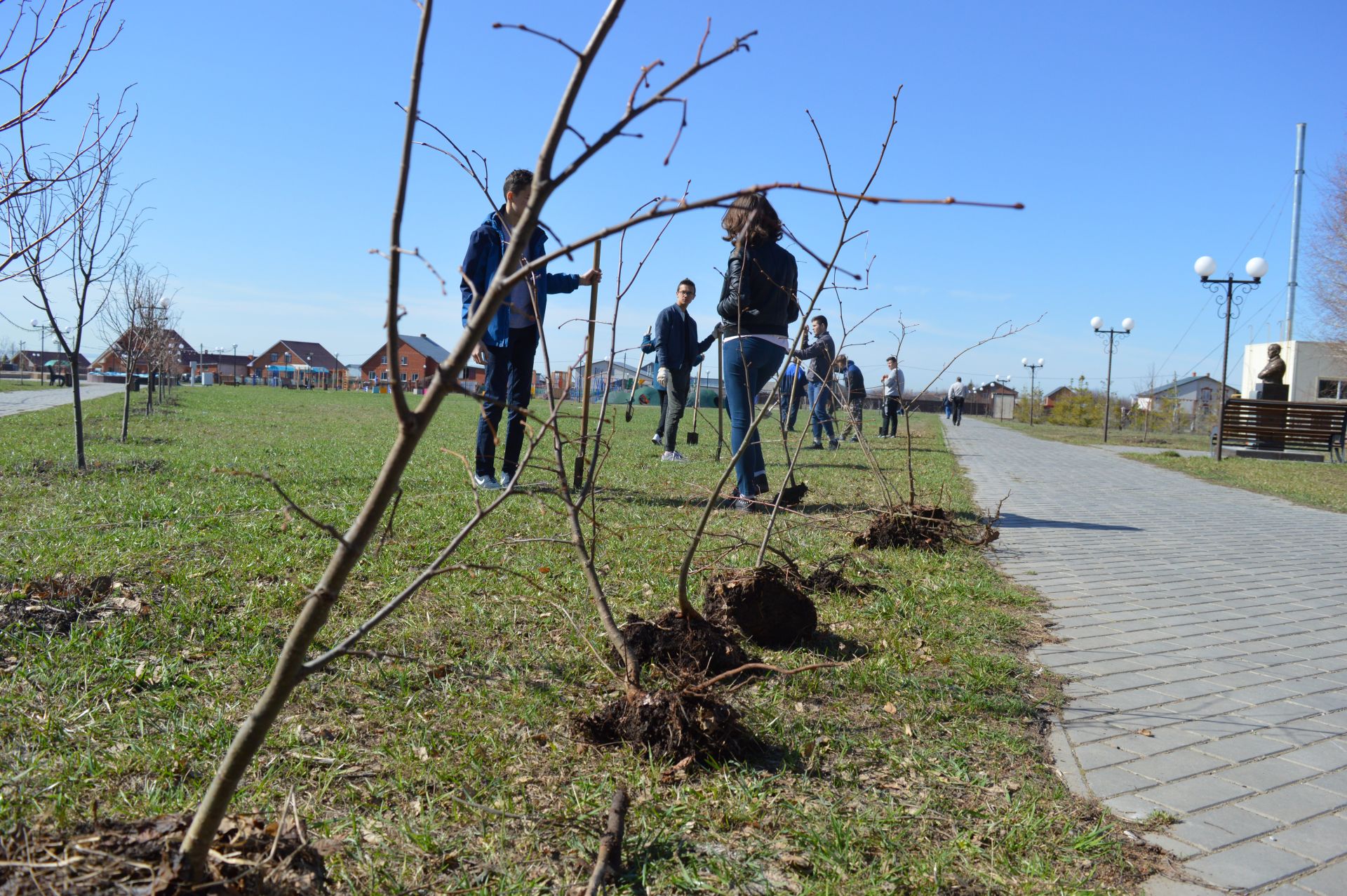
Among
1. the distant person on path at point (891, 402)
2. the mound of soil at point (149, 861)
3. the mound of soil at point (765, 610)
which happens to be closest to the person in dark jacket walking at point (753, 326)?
the mound of soil at point (765, 610)

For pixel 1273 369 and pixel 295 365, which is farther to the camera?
pixel 295 365

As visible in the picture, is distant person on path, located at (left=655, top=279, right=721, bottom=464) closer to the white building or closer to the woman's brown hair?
the woman's brown hair

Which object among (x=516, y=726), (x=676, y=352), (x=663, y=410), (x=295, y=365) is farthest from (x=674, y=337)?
(x=295, y=365)

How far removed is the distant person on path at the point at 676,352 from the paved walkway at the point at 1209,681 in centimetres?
414

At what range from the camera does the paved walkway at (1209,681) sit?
7.40 ft

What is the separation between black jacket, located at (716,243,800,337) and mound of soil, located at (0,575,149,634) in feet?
12.7

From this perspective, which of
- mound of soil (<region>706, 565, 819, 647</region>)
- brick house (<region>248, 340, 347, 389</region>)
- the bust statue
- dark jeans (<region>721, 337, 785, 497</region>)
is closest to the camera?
mound of soil (<region>706, 565, 819, 647</region>)

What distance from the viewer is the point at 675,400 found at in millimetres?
10773

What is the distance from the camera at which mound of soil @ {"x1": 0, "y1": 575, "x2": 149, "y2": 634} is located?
125 inches

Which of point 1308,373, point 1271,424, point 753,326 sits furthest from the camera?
point 1308,373

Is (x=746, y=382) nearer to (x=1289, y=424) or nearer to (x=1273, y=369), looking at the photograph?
(x=1289, y=424)

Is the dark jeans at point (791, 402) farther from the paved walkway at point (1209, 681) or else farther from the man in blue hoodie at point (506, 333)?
the paved walkway at point (1209, 681)

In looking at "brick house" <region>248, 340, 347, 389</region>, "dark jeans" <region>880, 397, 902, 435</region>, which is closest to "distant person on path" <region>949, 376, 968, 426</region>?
"dark jeans" <region>880, 397, 902, 435</region>

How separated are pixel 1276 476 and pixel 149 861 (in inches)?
651
